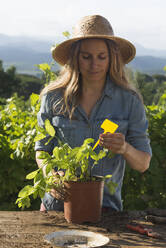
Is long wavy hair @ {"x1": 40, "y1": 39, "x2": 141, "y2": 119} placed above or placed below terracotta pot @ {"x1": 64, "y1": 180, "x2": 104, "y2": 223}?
above

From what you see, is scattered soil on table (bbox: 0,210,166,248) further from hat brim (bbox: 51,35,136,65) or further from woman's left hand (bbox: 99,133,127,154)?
hat brim (bbox: 51,35,136,65)

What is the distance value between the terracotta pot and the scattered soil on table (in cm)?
4

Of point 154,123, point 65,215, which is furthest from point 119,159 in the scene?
point 154,123

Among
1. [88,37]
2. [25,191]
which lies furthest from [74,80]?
[25,191]

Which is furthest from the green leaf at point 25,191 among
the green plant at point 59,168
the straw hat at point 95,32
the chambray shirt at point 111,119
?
the straw hat at point 95,32

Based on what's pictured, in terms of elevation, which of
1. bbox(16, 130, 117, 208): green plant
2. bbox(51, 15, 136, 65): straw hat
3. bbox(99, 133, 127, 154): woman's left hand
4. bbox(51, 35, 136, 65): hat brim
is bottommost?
bbox(16, 130, 117, 208): green plant

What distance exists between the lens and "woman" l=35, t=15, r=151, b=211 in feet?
7.18

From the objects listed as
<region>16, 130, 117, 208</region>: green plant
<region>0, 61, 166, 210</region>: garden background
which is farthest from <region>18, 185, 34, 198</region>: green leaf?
<region>0, 61, 166, 210</region>: garden background

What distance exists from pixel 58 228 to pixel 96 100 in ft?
2.98

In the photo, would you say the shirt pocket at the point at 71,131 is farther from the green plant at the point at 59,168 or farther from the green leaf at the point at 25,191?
the green leaf at the point at 25,191

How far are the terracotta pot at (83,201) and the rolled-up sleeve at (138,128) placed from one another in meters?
0.53

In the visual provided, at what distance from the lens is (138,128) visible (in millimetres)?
2248

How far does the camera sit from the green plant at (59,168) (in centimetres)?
169

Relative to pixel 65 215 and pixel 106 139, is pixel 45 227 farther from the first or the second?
pixel 106 139
